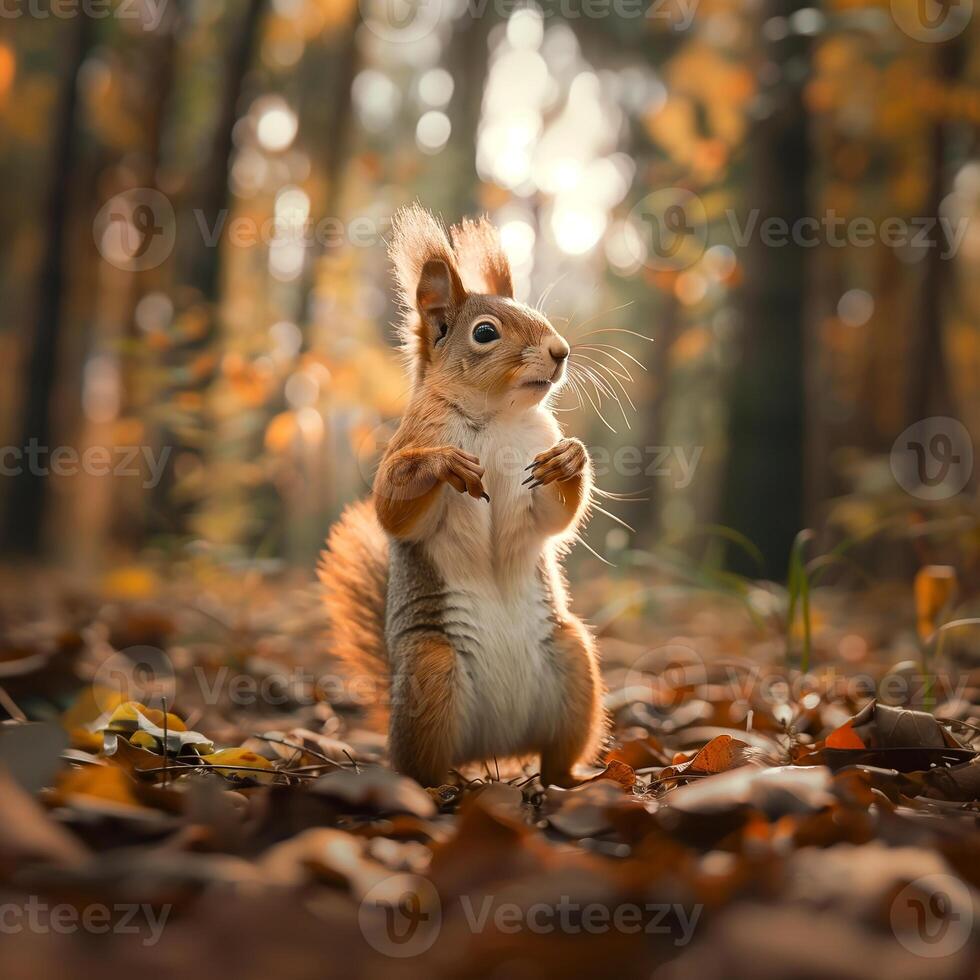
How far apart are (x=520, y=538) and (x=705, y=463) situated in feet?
38.0

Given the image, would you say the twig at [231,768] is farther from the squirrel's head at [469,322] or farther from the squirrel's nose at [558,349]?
the squirrel's nose at [558,349]

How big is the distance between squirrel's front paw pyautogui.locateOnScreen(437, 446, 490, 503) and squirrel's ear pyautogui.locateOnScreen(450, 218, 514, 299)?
767mm

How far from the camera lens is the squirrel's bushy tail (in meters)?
2.40

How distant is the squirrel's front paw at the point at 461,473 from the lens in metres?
1.91

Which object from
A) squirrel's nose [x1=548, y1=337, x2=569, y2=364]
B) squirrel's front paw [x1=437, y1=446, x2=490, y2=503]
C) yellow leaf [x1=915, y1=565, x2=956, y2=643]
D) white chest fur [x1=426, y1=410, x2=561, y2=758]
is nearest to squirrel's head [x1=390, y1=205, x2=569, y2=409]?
squirrel's nose [x1=548, y1=337, x2=569, y2=364]

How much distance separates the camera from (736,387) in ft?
19.6

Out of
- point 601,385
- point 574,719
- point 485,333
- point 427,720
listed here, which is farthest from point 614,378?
point 427,720

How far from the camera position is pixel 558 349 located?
7.13 ft

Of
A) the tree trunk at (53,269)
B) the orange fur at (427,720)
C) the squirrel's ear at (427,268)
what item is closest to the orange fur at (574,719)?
the orange fur at (427,720)

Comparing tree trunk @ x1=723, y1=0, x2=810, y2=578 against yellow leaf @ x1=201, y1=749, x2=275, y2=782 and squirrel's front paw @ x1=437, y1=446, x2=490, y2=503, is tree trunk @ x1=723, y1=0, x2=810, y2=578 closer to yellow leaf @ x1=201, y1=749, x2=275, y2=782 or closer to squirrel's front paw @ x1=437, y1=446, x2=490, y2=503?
squirrel's front paw @ x1=437, y1=446, x2=490, y2=503

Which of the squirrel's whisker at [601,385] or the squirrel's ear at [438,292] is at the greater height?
the squirrel's ear at [438,292]

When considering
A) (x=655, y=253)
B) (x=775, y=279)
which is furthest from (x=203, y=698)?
(x=775, y=279)

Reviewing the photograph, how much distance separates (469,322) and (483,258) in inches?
12.7

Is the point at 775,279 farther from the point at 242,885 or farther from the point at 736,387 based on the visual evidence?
the point at 242,885
